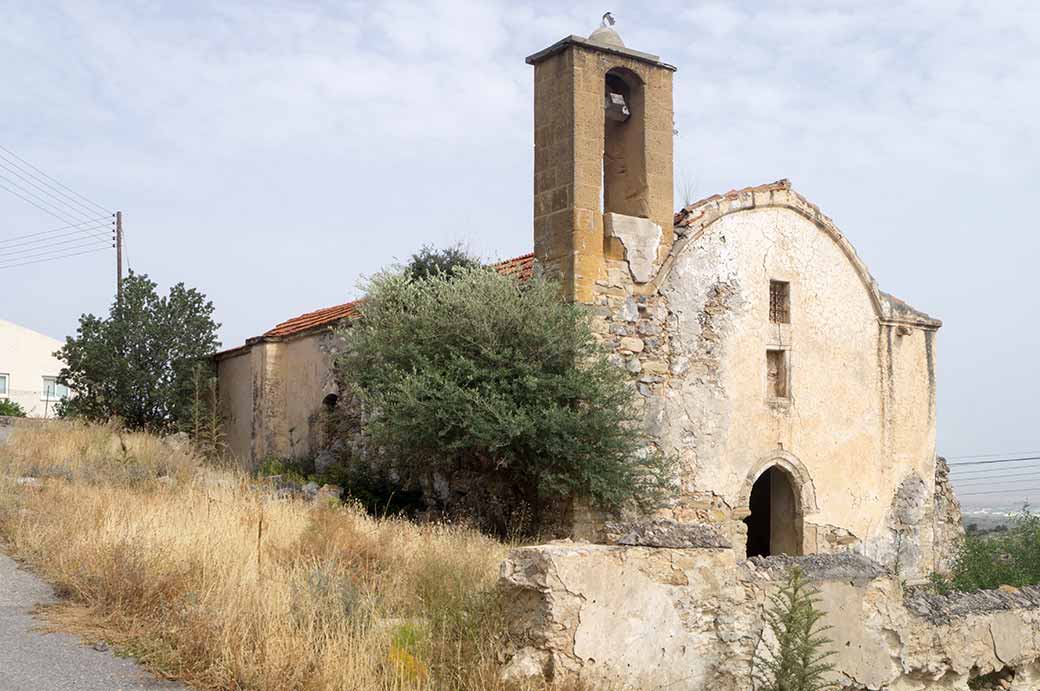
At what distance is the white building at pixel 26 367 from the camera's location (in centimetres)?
4031

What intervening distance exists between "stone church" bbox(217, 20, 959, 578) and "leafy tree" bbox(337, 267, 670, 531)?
64cm

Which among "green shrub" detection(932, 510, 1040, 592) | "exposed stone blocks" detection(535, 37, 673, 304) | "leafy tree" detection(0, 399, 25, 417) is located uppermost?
"exposed stone blocks" detection(535, 37, 673, 304)

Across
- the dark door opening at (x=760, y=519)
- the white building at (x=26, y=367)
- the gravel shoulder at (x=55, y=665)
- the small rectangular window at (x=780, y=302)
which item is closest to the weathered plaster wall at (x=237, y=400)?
the dark door opening at (x=760, y=519)

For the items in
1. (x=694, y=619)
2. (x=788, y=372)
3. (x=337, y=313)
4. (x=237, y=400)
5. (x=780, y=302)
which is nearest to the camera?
(x=694, y=619)

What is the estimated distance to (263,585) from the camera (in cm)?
724

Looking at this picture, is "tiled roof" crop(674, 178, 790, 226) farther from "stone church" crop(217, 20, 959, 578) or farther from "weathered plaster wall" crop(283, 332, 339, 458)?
"weathered plaster wall" crop(283, 332, 339, 458)

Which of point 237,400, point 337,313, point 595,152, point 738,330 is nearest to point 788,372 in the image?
point 738,330

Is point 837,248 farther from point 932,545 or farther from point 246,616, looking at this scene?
point 246,616

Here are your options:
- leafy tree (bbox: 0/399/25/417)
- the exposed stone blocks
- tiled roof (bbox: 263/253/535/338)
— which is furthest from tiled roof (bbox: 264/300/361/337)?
leafy tree (bbox: 0/399/25/417)

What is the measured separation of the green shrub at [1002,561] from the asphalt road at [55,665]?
10.8 metres

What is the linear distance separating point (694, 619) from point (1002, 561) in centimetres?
948

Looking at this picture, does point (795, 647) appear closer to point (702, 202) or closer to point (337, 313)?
point (702, 202)

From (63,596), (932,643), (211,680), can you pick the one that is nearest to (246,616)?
(211,680)

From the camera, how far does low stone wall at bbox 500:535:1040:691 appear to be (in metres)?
6.26
